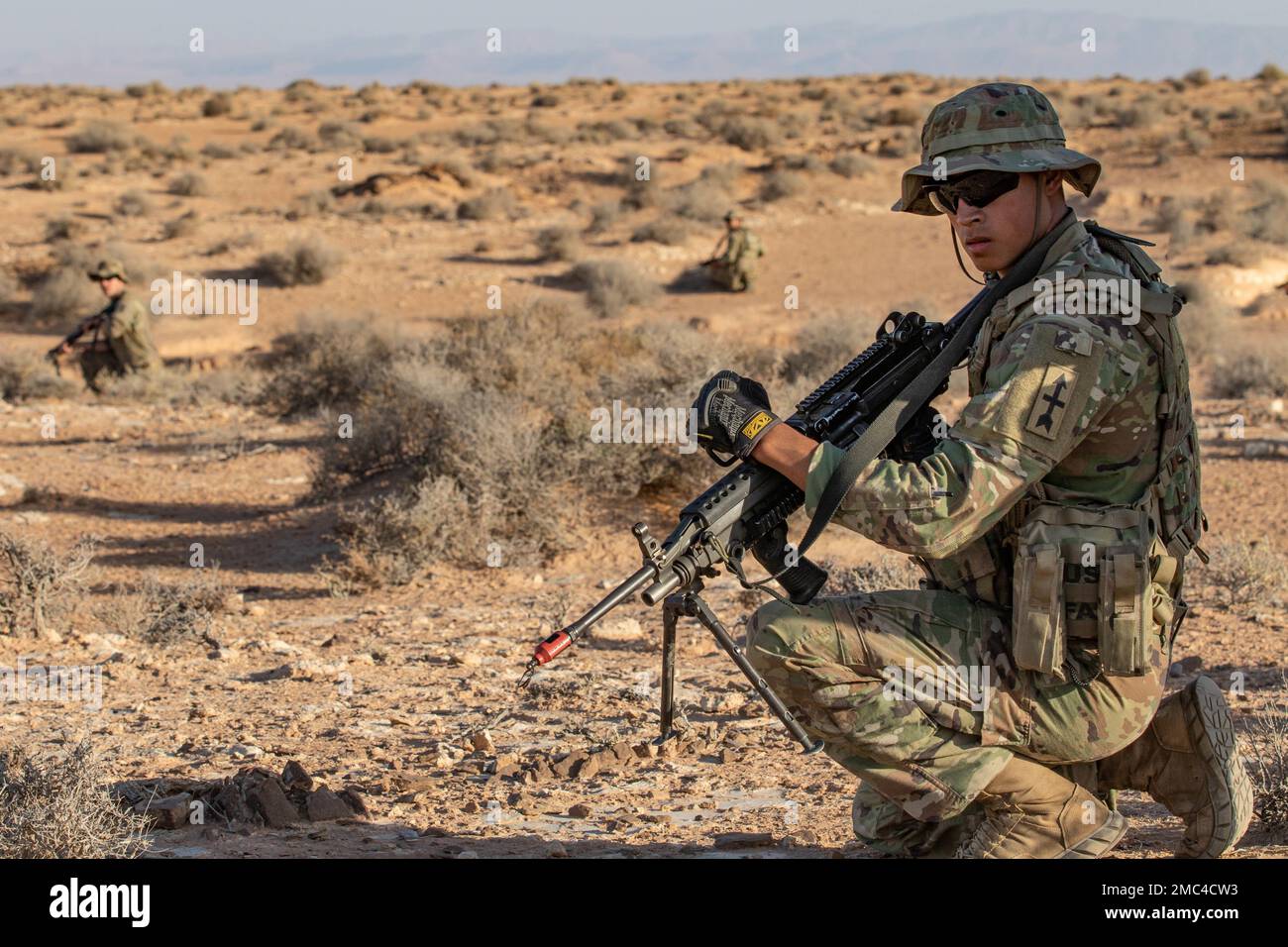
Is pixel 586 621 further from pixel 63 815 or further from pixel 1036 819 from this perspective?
pixel 63 815

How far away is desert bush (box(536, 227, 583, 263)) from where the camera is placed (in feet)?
63.2

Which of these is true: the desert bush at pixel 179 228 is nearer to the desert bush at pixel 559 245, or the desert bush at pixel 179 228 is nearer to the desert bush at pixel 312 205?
the desert bush at pixel 312 205

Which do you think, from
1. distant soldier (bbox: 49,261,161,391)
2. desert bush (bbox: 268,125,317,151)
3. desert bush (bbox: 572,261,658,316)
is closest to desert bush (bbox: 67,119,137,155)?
desert bush (bbox: 268,125,317,151)

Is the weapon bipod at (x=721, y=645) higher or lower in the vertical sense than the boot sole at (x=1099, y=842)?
higher

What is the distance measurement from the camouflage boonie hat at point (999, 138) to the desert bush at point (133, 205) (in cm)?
2122

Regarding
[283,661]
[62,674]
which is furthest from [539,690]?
[62,674]

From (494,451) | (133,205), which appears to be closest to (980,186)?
(494,451)

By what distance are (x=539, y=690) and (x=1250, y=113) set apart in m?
29.6

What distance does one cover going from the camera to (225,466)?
9.91 meters

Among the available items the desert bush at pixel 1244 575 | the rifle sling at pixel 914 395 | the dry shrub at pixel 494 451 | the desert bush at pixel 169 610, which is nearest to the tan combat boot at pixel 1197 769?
the rifle sling at pixel 914 395

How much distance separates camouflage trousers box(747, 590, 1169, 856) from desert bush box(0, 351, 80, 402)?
1151 centimetres

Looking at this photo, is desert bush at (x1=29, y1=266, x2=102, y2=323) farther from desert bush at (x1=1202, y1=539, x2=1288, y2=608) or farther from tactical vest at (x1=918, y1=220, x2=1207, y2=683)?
tactical vest at (x1=918, y1=220, x2=1207, y2=683)

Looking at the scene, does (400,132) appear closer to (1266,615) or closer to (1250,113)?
(1250,113)

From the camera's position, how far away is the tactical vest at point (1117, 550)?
2867mm
